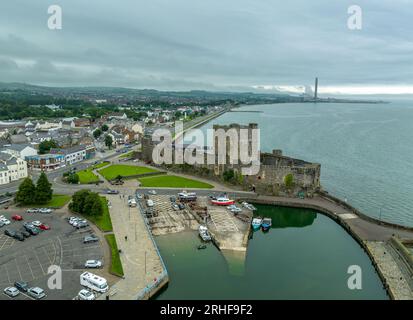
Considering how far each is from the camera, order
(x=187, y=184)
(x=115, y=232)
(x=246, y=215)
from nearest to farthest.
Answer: (x=115, y=232) → (x=246, y=215) → (x=187, y=184)

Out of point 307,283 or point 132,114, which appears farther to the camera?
point 132,114

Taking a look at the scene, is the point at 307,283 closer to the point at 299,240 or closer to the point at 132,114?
the point at 299,240

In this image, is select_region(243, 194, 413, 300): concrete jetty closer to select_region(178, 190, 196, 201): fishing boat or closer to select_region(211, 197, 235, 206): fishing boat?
select_region(211, 197, 235, 206): fishing boat

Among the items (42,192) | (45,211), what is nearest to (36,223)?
(45,211)

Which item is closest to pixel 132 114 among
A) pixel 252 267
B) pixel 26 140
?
pixel 26 140

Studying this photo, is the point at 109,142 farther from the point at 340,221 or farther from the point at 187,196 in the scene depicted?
the point at 340,221

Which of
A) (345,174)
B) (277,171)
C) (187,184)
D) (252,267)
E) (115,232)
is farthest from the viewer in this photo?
(345,174)

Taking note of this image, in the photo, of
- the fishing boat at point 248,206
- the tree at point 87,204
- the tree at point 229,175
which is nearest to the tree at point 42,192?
the tree at point 87,204
